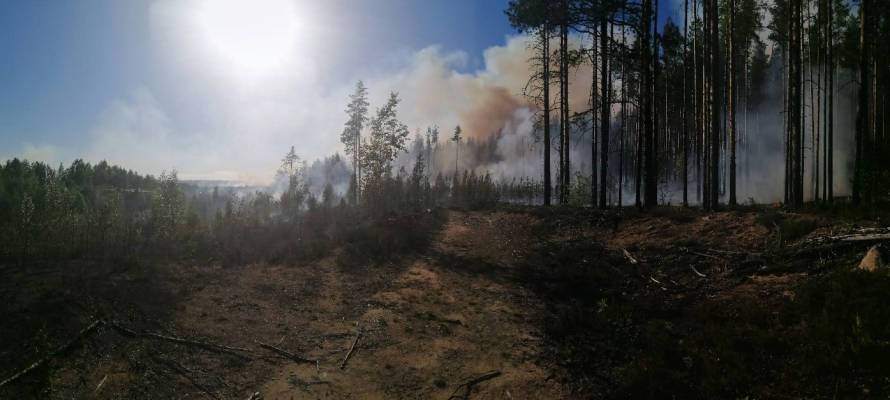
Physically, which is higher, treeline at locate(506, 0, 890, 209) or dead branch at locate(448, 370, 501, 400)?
treeline at locate(506, 0, 890, 209)

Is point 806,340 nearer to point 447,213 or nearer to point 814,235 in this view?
point 814,235

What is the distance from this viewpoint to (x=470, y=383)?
7020 millimetres

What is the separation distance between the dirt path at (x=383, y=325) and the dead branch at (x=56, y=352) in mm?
1537

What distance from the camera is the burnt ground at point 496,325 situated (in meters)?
6.04

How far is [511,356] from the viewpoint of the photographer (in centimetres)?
773

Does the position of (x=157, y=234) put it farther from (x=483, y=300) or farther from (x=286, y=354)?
(x=483, y=300)

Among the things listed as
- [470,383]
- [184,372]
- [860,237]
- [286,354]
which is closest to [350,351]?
[286,354]

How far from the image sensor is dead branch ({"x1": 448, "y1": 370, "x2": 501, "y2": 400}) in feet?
22.0

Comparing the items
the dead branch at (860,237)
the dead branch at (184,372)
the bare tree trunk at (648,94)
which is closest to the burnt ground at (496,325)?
the dead branch at (184,372)

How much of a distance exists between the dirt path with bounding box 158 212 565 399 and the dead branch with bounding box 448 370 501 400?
9 centimetres

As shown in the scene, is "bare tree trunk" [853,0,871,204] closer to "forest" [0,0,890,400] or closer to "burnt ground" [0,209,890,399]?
"forest" [0,0,890,400]

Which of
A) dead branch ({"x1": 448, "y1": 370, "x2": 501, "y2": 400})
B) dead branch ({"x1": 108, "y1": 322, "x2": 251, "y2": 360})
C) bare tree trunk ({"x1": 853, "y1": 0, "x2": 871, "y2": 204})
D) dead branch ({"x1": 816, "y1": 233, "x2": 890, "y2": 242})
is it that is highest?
bare tree trunk ({"x1": 853, "y1": 0, "x2": 871, "y2": 204})

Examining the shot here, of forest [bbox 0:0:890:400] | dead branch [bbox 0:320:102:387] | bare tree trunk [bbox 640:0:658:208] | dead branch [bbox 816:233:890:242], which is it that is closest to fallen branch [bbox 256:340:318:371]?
forest [bbox 0:0:890:400]

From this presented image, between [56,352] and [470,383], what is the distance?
6936 mm
